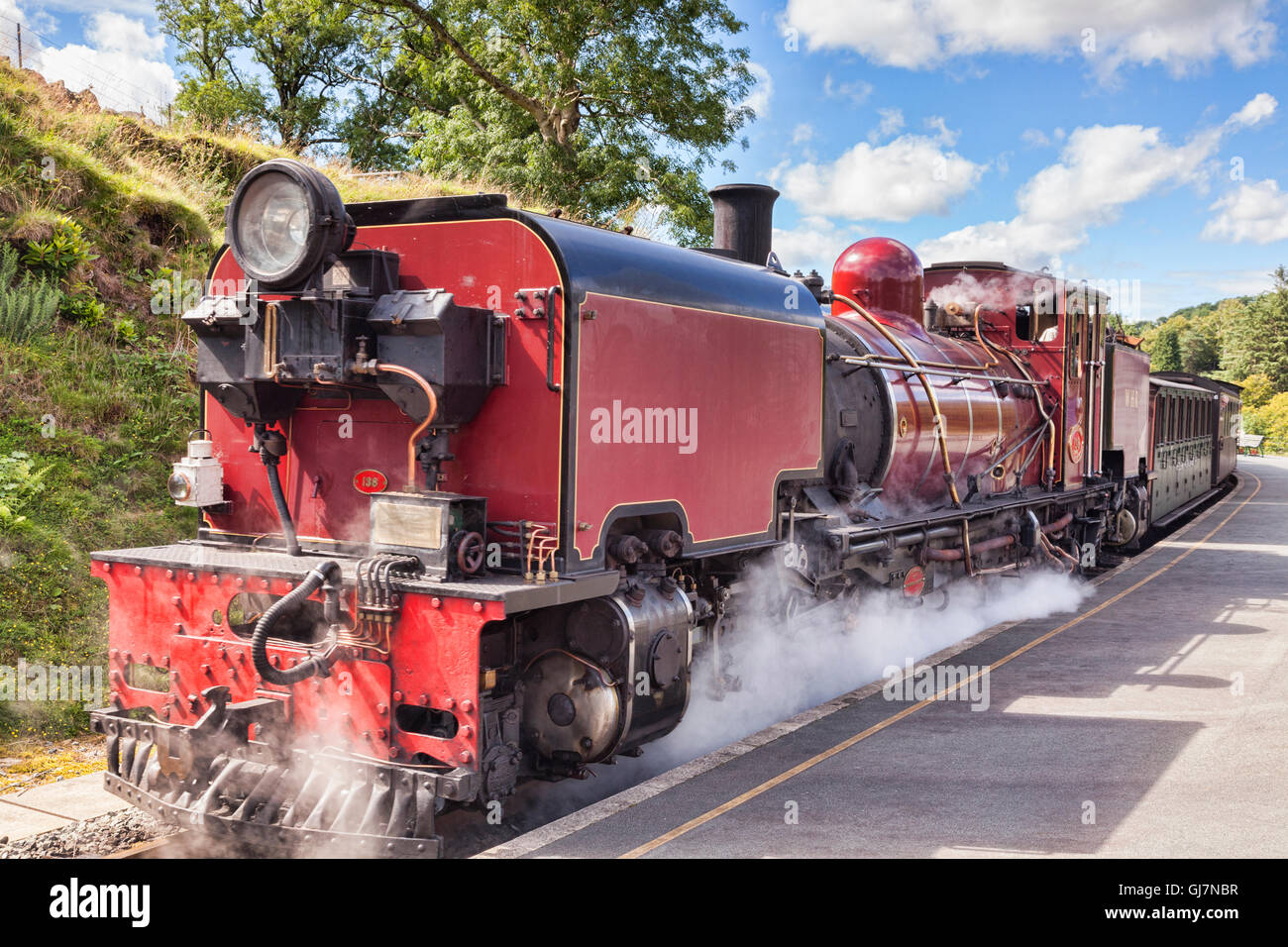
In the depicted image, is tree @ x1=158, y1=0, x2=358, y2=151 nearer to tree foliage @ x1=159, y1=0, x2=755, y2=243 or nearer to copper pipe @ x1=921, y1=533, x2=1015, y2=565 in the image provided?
tree foliage @ x1=159, y1=0, x2=755, y2=243

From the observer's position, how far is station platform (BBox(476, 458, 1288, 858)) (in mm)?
4789

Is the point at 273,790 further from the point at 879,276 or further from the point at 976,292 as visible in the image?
the point at 976,292

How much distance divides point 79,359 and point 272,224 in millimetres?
5031

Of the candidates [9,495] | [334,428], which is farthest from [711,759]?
[9,495]

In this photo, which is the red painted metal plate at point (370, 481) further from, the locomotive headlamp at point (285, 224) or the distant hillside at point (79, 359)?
the distant hillside at point (79, 359)

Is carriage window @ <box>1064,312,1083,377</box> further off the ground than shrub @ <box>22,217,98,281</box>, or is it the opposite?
shrub @ <box>22,217,98,281</box>

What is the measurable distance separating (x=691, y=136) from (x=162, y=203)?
36.2 feet

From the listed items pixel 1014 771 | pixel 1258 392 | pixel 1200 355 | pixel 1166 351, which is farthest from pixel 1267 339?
pixel 1014 771

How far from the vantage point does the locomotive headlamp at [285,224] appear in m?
4.72

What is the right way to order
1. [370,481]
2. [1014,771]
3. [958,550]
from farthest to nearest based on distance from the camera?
[958,550] < [1014,771] < [370,481]

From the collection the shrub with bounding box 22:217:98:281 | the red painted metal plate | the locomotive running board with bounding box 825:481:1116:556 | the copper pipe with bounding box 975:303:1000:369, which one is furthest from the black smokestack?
the shrub with bounding box 22:217:98:281

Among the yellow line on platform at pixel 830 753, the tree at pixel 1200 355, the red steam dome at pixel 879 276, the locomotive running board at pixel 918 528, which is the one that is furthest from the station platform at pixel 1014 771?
the tree at pixel 1200 355

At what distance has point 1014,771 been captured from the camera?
5.86 metres
